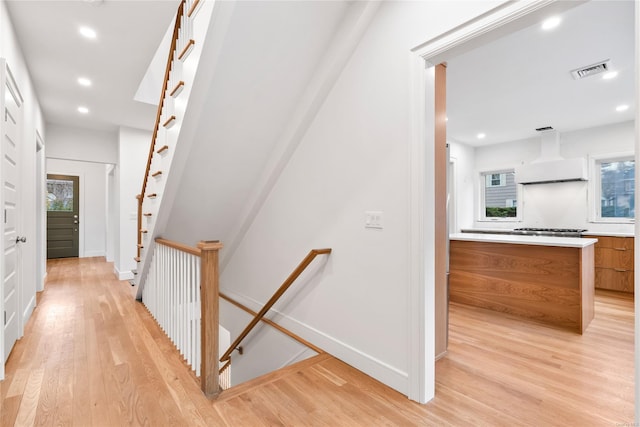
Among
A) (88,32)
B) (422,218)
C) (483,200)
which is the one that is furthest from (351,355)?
(483,200)

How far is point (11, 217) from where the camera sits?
8.24 ft

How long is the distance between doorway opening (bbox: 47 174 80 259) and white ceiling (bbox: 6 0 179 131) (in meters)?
4.04

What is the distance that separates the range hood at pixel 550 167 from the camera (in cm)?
502

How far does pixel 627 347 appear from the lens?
101 inches

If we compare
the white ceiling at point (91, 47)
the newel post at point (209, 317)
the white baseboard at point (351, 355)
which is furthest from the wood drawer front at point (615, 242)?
the white ceiling at point (91, 47)

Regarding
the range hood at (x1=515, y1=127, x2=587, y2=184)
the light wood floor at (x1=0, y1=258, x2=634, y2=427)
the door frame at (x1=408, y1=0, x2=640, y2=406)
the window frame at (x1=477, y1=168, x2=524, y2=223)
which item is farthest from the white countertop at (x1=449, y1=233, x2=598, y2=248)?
the window frame at (x1=477, y1=168, x2=524, y2=223)

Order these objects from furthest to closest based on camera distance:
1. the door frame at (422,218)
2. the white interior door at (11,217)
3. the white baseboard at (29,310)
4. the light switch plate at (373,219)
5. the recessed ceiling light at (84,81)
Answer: the recessed ceiling light at (84,81) → the white baseboard at (29,310) → the white interior door at (11,217) → the light switch plate at (373,219) → the door frame at (422,218)

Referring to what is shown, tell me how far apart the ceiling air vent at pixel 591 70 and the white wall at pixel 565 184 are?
2.39m

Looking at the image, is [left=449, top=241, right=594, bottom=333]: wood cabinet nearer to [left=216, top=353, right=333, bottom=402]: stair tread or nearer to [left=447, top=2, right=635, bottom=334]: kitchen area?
[left=447, top=2, right=635, bottom=334]: kitchen area

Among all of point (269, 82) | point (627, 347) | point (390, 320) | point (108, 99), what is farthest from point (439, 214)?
point (108, 99)

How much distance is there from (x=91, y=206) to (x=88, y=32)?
266 inches

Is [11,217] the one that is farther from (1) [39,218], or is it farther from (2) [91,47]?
(1) [39,218]

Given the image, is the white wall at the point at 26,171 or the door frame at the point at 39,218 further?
the door frame at the point at 39,218

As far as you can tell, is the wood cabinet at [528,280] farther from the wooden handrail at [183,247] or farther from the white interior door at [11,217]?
the white interior door at [11,217]
